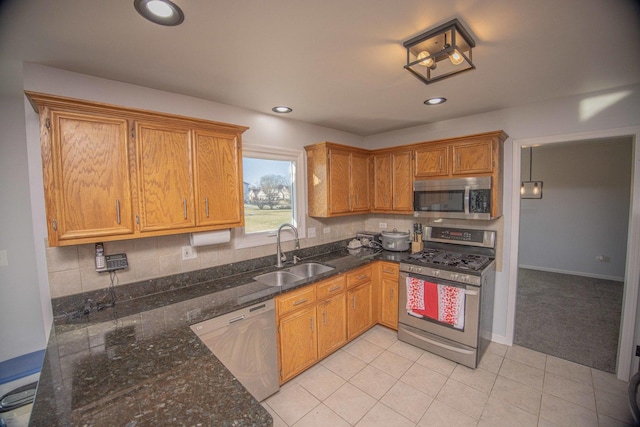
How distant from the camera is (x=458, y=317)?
2459mm

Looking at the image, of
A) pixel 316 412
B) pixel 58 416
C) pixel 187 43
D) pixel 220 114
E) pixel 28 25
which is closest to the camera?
pixel 58 416

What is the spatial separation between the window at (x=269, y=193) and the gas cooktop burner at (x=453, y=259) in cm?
144

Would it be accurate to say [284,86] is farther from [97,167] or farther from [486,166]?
[486,166]

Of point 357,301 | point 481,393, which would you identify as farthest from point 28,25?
point 481,393

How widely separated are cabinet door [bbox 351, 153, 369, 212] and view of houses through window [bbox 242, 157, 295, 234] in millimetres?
790

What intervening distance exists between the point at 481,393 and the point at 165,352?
240 cm

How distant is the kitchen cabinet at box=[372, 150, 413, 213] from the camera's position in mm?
3240

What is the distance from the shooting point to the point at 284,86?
2080 mm

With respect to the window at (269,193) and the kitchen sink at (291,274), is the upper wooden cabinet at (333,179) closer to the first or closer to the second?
the window at (269,193)

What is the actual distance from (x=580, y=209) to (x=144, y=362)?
666 cm

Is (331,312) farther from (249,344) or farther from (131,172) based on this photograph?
(131,172)

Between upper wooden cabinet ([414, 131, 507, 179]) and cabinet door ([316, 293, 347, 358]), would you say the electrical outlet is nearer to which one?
cabinet door ([316, 293, 347, 358])

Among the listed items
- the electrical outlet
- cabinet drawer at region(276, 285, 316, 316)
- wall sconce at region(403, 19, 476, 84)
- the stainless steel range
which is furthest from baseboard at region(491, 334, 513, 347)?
the electrical outlet

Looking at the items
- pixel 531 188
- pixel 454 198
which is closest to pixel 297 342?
pixel 454 198
